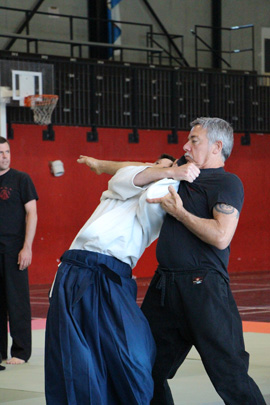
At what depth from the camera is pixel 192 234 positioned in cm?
310

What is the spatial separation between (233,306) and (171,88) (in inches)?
409

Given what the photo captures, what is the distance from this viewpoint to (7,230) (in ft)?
18.0

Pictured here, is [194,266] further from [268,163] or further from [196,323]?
[268,163]

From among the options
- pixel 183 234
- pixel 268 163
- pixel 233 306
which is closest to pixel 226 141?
pixel 183 234

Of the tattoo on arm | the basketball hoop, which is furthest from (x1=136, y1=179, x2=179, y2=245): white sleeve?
the basketball hoop

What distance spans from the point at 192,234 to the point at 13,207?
8.80 feet

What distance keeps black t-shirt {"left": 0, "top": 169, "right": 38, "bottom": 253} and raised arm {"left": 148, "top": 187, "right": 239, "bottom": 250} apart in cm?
264

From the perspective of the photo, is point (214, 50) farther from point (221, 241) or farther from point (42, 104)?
point (221, 241)

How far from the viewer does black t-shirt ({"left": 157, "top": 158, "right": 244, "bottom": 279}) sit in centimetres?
308

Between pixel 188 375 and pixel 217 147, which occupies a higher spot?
pixel 217 147


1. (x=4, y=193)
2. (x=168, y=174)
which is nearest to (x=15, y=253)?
(x=4, y=193)

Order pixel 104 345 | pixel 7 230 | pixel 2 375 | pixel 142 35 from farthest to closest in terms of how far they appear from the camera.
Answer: pixel 142 35 → pixel 7 230 → pixel 2 375 → pixel 104 345

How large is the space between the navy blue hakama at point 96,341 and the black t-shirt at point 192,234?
227 millimetres

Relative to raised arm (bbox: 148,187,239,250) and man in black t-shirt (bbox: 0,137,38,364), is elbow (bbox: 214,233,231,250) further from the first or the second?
man in black t-shirt (bbox: 0,137,38,364)
